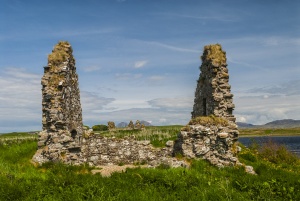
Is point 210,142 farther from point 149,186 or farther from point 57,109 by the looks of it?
point 57,109

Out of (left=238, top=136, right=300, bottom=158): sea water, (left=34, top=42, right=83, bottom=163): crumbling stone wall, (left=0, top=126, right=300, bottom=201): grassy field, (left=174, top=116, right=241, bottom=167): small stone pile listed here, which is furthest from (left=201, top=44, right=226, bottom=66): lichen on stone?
(left=238, top=136, right=300, bottom=158): sea water

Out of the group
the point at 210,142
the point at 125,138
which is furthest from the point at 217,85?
the point at 125,138

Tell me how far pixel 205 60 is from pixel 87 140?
33.5 feet

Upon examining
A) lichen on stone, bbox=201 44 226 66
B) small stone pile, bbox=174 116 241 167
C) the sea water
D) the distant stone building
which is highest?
lichen on stone, bbox=201 44 226 66

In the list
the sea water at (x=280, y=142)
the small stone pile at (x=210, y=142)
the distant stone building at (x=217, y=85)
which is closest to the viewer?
the small stone pile at (x=210, y=142)

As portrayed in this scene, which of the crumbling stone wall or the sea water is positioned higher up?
the crumbling stone wall

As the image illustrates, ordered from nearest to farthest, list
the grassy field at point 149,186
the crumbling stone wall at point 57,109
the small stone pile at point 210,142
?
the grassy field at point 149,186, the small stone pile at point 210,142, the crumbling stone wall at point 57,109

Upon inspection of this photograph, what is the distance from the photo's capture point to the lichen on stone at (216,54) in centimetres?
2112

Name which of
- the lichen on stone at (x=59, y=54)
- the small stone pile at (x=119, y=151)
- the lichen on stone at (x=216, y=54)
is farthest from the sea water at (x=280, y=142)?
the lichen on stone at (x=59, y=54)

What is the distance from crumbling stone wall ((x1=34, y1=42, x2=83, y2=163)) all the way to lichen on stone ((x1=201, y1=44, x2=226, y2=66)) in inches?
376

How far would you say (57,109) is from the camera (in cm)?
1864

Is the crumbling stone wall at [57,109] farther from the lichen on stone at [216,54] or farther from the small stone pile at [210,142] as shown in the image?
the lichen on stone at [216,54]

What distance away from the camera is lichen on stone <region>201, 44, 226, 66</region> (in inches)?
832

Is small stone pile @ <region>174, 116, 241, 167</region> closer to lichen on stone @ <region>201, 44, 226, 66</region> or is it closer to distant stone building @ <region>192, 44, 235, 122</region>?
distant stone building @ <region>192, 44, 235, 122</region>
